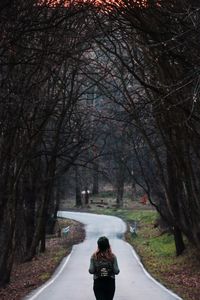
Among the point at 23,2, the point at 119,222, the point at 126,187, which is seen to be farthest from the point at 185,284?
the point at 126,187

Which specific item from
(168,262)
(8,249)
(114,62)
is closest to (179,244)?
(168,262)

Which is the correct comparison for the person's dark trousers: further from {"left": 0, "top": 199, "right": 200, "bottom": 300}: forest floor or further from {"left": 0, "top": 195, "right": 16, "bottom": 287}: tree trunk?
{"left": 0, "top": 195, "right": 16, "bottom": 287}: tree trunk

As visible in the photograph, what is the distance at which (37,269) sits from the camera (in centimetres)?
2544

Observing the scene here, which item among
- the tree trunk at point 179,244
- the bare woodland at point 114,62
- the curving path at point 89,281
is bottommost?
the curving path at point 89,281

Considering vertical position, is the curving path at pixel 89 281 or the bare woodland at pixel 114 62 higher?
the bare woodland at pixel 114 62

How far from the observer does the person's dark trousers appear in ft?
37.7

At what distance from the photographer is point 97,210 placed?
237 feet

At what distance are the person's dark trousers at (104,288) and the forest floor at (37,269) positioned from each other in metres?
6.19

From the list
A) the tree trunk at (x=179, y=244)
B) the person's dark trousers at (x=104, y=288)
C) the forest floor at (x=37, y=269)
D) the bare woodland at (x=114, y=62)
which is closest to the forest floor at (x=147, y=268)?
the forest floor at (x=37, y=269)

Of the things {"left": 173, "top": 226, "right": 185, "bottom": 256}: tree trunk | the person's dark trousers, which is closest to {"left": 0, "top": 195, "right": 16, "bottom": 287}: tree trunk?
{"left": 173, "top": 226, "right": 185, "bottom": 256}: tree trunk

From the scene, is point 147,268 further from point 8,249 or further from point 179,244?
point 8,249

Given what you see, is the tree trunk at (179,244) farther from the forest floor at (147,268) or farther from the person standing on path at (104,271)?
the person standing on path at (104,271)

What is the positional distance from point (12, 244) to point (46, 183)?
8685 millimetres

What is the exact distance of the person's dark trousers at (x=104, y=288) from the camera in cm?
1148
